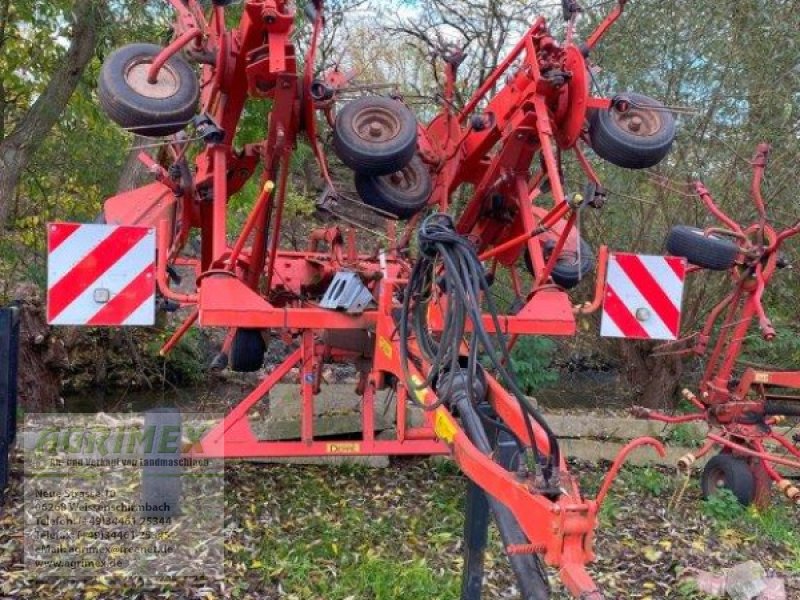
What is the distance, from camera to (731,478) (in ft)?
15.8

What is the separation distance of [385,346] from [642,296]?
57.7 inches

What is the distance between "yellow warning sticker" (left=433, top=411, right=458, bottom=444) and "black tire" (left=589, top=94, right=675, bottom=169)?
1.90 meters

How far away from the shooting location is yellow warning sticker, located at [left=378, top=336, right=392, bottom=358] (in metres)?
3.07

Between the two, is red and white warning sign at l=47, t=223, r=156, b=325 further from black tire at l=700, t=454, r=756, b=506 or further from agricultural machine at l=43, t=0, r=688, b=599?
black tire at l=700, t=454, r=756, b=506

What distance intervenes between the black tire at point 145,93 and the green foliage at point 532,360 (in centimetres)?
484

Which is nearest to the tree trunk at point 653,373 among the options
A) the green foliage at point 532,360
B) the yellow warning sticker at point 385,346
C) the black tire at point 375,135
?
the green foliage at point 532,360

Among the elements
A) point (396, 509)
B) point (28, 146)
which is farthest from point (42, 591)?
point (28, 146)

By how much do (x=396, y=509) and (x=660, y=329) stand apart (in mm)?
1731

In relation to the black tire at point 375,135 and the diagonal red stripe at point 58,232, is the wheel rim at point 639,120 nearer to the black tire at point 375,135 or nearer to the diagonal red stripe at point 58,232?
the black tire at point 375,135

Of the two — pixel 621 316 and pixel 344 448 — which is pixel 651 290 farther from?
pixel 344 448

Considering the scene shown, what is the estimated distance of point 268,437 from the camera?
5.14 metres

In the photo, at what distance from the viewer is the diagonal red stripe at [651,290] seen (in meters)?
3.87

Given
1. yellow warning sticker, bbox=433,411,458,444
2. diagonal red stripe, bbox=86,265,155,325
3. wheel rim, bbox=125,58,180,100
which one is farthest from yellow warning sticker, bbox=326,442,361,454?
wheel rim, bbox=125,58,180,100

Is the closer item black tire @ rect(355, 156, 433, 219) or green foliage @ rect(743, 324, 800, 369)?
black tire @ rect(355, 156, 433, 219)
